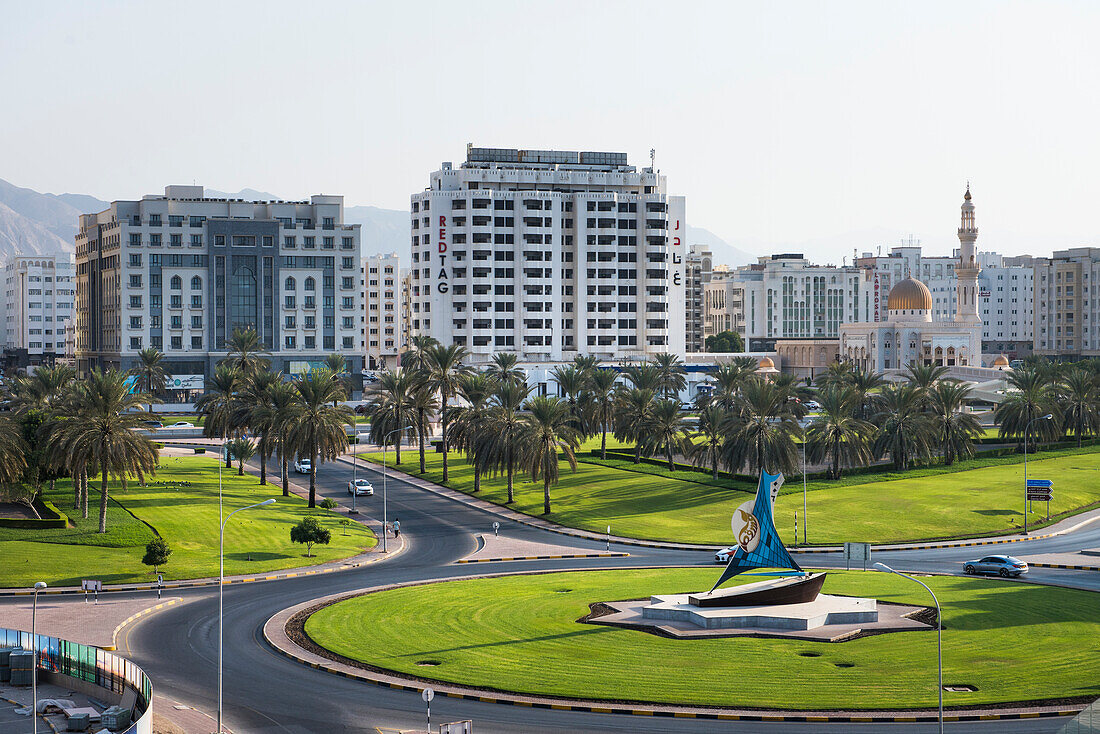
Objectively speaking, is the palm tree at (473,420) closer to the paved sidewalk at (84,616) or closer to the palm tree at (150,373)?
the paved sidewalk at (84,616)

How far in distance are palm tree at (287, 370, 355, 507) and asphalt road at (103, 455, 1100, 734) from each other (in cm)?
1033

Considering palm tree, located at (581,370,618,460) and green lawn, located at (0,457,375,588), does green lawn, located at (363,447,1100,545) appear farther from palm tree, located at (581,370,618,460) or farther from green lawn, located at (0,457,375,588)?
green lawn, located at (0,457,375,588)

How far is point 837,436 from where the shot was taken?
8856cm

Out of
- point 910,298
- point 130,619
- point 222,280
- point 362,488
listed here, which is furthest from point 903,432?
point 222,280

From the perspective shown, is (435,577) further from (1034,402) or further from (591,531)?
(1034,402)

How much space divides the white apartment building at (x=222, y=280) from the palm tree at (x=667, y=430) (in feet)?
249

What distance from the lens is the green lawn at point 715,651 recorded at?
3934 centimetres

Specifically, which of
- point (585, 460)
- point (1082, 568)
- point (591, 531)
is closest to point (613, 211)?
point (585, 460)

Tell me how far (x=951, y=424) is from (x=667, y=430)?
2343 cm

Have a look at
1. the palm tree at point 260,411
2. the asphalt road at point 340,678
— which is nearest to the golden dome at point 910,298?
the asphalt road at point 340,678

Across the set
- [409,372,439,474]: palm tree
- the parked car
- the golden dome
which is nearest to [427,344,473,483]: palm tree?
[409,372,439,474]: palm tree

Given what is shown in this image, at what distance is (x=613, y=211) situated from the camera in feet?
556

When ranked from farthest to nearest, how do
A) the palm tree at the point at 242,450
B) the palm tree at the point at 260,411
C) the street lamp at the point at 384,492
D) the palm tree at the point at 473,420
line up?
the palm tree at the point at 242,450
the palm tree at the point at 473,420
the palm tree at the point at 260,411
the street lamp at the point at 384,492

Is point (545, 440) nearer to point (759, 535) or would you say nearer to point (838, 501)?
point (838, 501)
